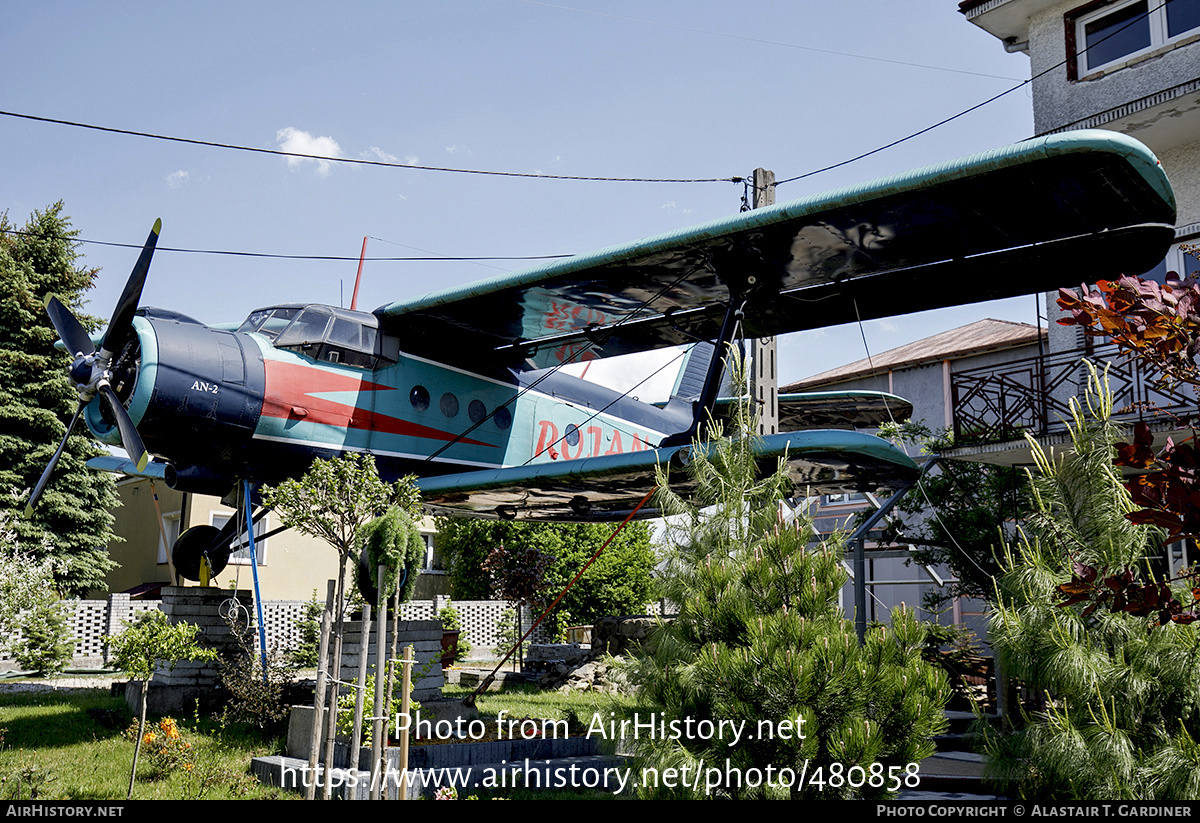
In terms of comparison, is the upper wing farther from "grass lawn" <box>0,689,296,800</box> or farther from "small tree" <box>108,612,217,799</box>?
"grass lawn" <box>0,689,296,800</box>

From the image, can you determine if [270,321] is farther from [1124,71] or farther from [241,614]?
[1124,71]

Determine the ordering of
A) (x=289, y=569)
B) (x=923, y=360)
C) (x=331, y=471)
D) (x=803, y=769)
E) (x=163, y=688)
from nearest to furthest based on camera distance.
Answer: (x=803, y=769) < (x=331, y=471) < (x=163, y=688) < (x=923, y=360) < (x=289, y=569)

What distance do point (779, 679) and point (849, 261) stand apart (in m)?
6.06

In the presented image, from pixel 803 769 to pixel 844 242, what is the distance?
238 inches

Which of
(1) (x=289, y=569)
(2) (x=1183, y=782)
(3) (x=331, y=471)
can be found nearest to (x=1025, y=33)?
(3) (x=331, y=471)

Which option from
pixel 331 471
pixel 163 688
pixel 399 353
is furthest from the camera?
pixel 399 353

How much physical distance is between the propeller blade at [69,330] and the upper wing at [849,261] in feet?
11.2

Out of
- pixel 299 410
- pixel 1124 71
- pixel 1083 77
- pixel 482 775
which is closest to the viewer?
pixel 482 775

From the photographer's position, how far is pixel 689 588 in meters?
5.59

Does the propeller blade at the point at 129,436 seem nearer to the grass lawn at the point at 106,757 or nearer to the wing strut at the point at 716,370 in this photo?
the grass lawn at the point at 106,757

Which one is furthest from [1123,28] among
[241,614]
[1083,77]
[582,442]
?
[241,614]

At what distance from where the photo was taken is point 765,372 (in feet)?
33.6

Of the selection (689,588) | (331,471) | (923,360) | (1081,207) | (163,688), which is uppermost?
(923,360)

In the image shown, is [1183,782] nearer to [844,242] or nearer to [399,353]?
[844,242]
